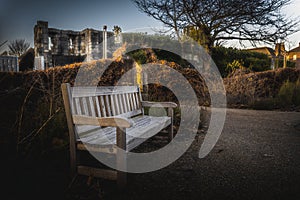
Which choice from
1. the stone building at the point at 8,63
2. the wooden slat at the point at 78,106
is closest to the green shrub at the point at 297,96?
the wooden slat at the point at 78,106

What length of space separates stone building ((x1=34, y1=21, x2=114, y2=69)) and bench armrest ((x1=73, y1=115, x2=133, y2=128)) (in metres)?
16.0

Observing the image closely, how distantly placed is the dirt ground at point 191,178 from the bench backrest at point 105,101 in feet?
2.20

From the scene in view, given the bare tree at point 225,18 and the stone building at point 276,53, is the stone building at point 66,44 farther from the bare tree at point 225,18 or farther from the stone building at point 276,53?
the stone building at point 276,53

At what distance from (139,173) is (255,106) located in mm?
6175

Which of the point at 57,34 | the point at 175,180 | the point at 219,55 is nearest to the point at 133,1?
the point at 219,55

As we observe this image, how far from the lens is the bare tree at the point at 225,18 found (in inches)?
341

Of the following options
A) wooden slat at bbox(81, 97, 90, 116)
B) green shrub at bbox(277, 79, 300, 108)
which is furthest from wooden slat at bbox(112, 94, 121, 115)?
green shrub at bbox(277, 79, 300, 108)

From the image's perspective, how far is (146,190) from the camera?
1945mm

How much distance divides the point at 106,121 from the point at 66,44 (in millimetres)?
22060

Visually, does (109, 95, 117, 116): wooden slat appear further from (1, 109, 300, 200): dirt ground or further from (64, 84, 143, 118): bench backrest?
(1, 109, 300, 200): dirt ground

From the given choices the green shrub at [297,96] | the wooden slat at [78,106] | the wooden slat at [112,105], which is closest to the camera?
the wooden slat at [78,106]

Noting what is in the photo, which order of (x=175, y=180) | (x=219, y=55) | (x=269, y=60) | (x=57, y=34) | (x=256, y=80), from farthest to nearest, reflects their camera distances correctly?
(x=57, y=34) → (x=269, y=60) → (x=219, y=55) → (x=256, y=80) → (x=175, y=180)

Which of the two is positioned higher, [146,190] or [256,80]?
[256,80]

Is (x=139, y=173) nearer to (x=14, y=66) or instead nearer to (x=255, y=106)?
(x=255, y=106)
